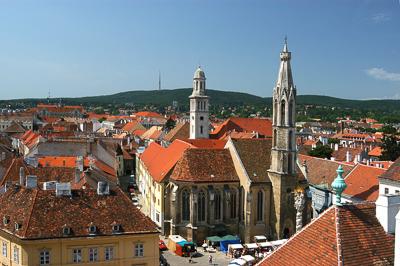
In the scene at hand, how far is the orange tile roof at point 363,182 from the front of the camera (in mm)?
50156

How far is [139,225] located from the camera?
3316 cm

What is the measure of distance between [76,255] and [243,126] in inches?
2673

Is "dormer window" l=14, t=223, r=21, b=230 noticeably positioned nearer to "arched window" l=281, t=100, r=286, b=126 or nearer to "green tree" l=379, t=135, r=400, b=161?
"arched window" l=281, t=100, r=286, b=126

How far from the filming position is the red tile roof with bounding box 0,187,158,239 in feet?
103

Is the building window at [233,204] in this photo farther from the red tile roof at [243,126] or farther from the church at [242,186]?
the red tile roof at [243,126]

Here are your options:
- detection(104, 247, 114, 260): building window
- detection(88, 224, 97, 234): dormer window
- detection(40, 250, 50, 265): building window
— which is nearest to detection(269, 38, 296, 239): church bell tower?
detection(104, 247, 114, 260): building window

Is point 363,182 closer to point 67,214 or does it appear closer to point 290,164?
point 290,164

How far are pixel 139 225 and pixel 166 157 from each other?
28.7 meters

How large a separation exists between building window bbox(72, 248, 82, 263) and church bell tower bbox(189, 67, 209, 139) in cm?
5364

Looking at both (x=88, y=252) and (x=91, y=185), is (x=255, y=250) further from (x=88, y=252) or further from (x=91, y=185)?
(x=88, y=252)

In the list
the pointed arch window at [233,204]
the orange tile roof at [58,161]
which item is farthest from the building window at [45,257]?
the orange tile roof at [58,161]

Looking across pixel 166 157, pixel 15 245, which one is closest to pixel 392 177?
pixel 166 157

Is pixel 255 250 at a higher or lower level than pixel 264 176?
lower

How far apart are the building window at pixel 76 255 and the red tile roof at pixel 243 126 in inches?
2452
